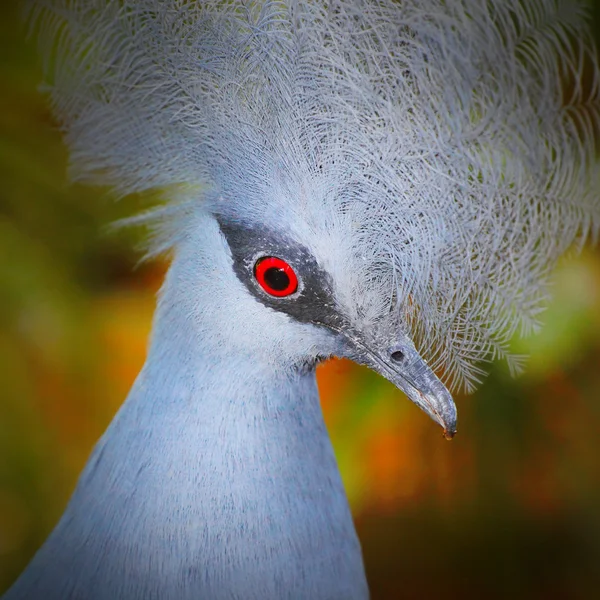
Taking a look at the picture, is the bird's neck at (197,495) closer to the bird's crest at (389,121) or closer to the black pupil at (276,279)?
the black pupil at (276,279)

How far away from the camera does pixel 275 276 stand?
0.75 m

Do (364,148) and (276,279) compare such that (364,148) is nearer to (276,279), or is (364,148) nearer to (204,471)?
(276,279)

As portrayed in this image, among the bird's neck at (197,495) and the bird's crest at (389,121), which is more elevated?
the bird's crest at (389,121)

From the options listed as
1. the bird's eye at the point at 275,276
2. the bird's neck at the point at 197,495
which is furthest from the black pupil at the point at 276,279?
the bird's neck at the point at 197,495

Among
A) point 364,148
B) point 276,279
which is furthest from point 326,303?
point 364,148

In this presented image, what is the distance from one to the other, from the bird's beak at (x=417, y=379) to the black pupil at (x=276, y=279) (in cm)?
12

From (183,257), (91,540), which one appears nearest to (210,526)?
(91,540)

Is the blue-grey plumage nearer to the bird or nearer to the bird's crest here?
the bird

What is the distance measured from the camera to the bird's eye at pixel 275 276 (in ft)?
2.42

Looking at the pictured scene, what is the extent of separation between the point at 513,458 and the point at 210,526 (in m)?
→ 1.09

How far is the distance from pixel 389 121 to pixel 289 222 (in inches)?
6.3

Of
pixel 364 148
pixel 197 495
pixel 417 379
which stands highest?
pixel 364 148

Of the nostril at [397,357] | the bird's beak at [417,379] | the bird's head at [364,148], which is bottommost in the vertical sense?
the bird's beak at [417,379]

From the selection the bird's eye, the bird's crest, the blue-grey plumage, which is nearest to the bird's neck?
the blue-grey plumage
